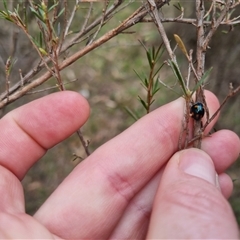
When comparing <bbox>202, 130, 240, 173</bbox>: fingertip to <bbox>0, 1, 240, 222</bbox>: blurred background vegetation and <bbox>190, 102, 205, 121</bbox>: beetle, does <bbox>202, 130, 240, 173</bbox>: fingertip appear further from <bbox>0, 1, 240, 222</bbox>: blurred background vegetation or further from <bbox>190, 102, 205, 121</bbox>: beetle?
<bbox>0, 1, 240, 222</bbox>: blurred background vegetation

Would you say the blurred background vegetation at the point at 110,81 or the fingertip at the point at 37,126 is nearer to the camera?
the fingertip at the point at 37,126

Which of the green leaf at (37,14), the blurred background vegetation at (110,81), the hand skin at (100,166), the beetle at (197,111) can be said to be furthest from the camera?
the blurred background vegetation at (110,81)

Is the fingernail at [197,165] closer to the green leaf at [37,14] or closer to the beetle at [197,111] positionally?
the beetle at [197,111]

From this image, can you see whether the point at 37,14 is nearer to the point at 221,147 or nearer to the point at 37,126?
the point at 37,126

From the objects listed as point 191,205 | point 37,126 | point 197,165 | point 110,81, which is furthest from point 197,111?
point 110,81

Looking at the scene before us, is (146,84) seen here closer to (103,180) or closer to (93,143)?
(103,180)

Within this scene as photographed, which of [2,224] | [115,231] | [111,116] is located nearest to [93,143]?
[111,116]

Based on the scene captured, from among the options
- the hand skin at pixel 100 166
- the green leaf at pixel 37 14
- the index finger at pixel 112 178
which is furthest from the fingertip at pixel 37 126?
the green leaf at pixel 37 14
